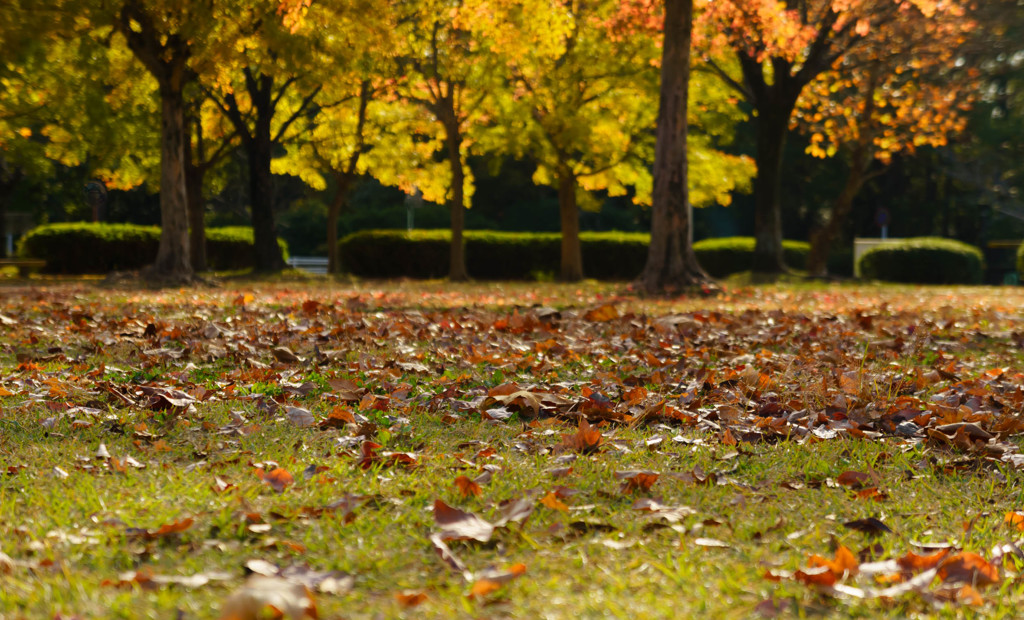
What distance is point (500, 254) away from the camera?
25.4 metres

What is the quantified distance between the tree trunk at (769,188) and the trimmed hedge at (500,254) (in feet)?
13.0

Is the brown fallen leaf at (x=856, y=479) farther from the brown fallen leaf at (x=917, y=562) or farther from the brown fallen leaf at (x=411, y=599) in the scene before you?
the brown fallen leaf at (x=411, y=599)

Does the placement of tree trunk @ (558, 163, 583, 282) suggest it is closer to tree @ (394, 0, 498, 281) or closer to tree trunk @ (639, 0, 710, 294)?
tree @ (394, 0, 498, 281)

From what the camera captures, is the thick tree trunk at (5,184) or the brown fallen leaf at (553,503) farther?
the thick tree trunk at (5,184)

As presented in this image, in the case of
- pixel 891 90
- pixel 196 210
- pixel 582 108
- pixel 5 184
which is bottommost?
pixel 196 210

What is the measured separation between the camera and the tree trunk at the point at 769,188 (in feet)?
66.5

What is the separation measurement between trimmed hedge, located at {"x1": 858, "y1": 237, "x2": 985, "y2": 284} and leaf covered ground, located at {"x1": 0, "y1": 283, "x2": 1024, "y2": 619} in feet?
62.7

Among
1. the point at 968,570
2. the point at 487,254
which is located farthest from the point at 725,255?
the point at 968,570

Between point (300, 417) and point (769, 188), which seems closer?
point (300, 417)

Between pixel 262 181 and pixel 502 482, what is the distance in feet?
70.6

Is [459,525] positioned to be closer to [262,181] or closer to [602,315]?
[602,315]

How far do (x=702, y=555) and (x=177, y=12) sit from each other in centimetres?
1419

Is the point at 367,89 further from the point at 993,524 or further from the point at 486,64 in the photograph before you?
the point at 993,524

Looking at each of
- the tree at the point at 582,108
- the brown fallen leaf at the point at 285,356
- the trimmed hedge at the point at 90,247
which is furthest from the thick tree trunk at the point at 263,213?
the brown fallen leaf at the point at 285,356
